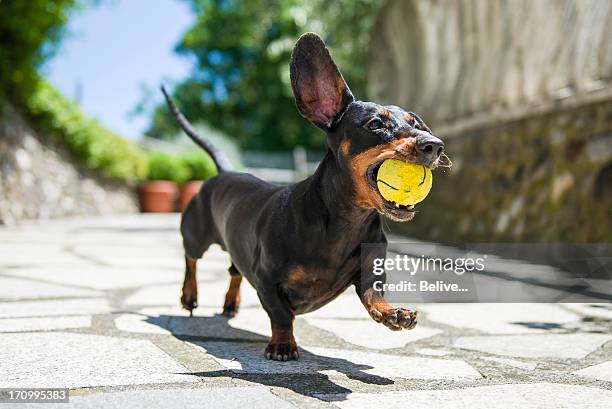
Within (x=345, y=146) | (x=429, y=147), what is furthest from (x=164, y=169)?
(x=429, y=147)

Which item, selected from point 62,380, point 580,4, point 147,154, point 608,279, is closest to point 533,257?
point 608,279

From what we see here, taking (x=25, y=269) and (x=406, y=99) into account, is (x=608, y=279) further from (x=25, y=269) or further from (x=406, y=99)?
(x=406, y=99)

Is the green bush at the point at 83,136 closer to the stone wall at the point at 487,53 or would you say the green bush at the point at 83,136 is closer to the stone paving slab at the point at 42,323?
the stone wall at the point at 487,53

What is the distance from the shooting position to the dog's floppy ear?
7.32 ft

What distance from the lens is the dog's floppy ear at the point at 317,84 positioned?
2232mm

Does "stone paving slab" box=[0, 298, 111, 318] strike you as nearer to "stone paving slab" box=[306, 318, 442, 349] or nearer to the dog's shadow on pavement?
the dog's shadow on pavement

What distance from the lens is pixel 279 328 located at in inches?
88.5

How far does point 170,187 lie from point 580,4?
34.7 ft

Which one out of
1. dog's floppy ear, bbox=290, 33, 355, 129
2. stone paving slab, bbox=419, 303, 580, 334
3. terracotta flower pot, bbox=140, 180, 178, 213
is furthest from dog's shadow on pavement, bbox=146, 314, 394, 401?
terracotta flower pot, bbox=140, 180, 178, 213

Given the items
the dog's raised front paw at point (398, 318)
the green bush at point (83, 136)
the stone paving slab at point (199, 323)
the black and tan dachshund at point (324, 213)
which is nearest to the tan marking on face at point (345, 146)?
the black and tan dachshund at point (324, 213)

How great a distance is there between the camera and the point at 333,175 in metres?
2.21

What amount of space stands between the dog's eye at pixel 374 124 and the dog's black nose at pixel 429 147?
19 centimetres

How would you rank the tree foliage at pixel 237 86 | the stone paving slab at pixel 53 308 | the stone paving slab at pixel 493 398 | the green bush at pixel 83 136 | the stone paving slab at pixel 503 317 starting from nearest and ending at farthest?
the stone paving slab at pixel 493 398, the stone paving slab at pixel 53 308, the stone paving slab at pixel 503 317, the green bush at pixel 83 136, the tree foliage at pixel 237 86

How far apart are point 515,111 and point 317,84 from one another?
4.07m
